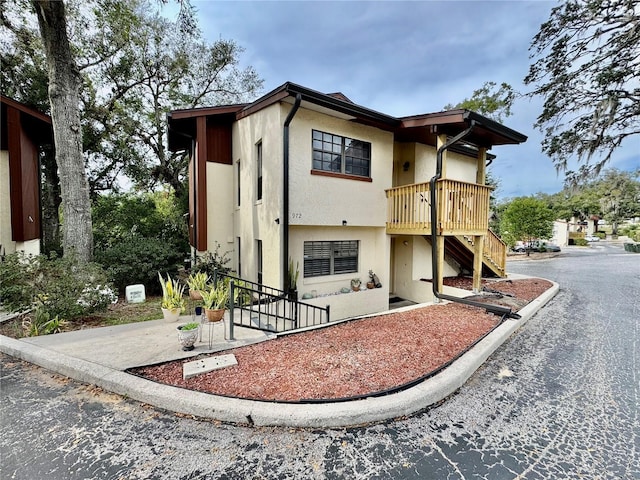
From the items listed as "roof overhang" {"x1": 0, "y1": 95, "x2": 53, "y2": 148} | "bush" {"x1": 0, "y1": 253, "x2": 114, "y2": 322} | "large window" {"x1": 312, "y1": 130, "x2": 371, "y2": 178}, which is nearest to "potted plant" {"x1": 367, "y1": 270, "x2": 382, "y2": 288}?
"large window" {"x1": 312, "y1": 130, "x2": 371, "y2": 178}

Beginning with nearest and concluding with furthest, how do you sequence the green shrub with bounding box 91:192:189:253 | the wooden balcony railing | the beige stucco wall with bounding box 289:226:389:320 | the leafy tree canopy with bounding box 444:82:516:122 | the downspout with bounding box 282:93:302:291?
the downspout with bounding box 282:93:302:291 → the wooden balcony railing → the beige stucco wall with bounding box 289:226:389:320 → the green shrub with bounding box 91:192:189:253 → the leafy tree canopy with bounding box 444:82:516:122

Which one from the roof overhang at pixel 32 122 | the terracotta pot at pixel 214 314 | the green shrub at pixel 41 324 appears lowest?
the green shrub at pixel 41 324

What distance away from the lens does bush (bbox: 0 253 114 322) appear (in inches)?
213

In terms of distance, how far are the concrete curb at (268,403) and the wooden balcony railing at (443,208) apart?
4.39 metres

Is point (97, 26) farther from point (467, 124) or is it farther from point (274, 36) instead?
point (467, 124)

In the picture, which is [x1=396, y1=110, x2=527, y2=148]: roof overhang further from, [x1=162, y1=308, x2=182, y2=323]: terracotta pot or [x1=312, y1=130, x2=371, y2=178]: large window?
[x1=162, y1=308, x2=182, y2=323]: terracotta pot

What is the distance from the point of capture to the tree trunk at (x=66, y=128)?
7344 millimetres

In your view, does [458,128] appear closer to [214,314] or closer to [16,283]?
[214,314]

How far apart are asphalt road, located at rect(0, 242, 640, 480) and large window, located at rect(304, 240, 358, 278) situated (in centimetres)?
517

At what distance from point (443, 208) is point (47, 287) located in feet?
29.4

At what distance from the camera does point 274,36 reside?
1041 centimetres

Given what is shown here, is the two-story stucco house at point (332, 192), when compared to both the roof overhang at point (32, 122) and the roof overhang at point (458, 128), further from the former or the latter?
the roof overhang at point (32, 122)

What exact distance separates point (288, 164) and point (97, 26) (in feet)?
41.7

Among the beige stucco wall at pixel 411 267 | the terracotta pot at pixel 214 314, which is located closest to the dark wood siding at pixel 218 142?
the terracotta pot at pixel 214 314
